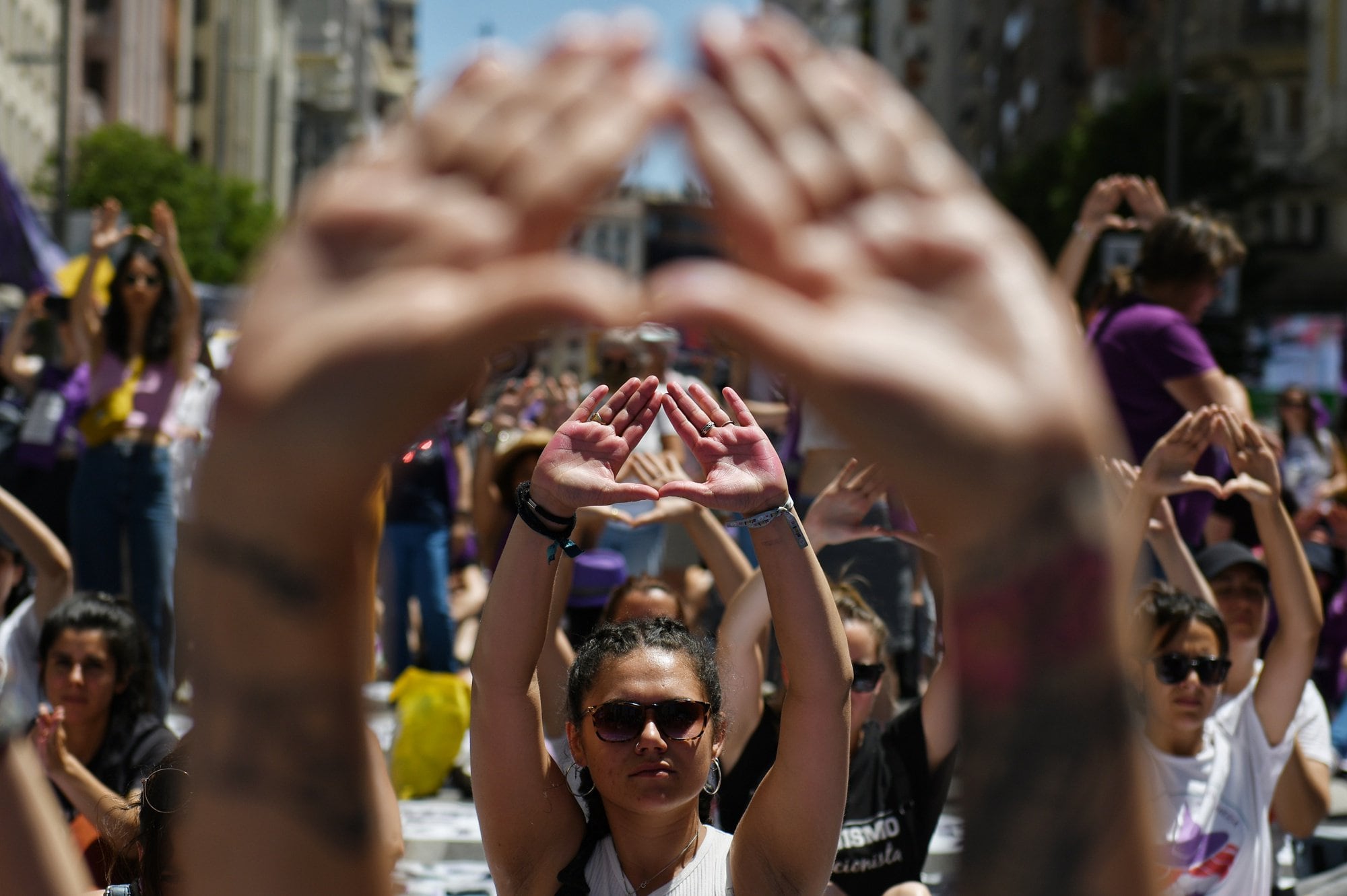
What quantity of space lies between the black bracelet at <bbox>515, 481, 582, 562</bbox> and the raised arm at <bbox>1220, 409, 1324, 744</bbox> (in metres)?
2.10

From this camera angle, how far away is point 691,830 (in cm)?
274

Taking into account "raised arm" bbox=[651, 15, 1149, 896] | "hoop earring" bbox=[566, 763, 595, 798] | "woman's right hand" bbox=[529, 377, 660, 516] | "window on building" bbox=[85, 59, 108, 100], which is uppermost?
"raised arm" bbox=[651, 15, 1149, 896]

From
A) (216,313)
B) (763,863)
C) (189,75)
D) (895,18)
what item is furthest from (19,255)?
(895,18)

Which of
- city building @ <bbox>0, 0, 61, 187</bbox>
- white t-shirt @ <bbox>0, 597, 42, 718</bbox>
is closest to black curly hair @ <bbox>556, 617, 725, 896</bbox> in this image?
white t-shirt @ <bbox>0, 597, 42, 718</bbox>

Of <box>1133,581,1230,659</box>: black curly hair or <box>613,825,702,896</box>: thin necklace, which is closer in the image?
<box>613,825,702,896</box>: thin necklace

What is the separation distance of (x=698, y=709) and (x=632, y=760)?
0.52ft

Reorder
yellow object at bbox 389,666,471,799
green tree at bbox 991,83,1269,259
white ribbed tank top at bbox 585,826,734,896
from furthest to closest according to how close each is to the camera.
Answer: green tree at bbox 991,83,1269,259 → yellow object at bbox 389,666,471,799 → white ribbed tank top at bbox 585,826,734,896

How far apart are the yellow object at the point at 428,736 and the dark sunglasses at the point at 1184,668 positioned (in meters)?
2.79

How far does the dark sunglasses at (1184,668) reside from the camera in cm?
392

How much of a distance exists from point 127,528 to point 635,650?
3.83m

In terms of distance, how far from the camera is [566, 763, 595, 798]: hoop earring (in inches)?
111

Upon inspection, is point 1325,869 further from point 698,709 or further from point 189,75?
point 189,75

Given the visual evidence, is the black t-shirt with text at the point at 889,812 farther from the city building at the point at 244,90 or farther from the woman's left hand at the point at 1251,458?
the city building at the point at 244,90

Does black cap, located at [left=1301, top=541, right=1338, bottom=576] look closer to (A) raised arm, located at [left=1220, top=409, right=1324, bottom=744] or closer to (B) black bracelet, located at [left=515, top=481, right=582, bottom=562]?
(A) raised arm, located at [left=1220, top=409, right=1324, bottom=744]
